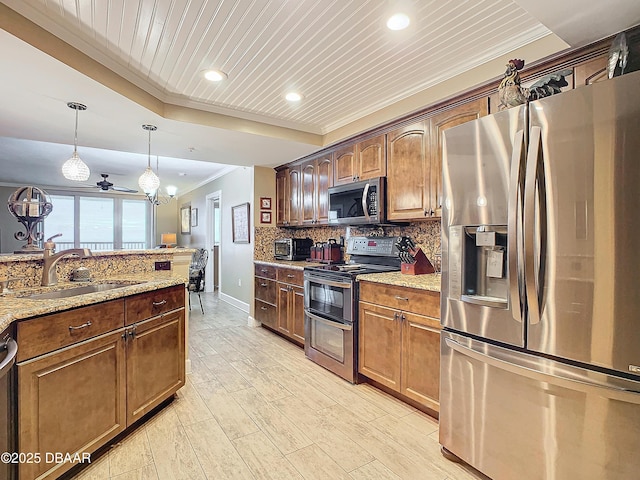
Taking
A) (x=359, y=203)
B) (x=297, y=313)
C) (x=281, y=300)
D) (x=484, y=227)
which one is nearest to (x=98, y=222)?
(x=281, y=300)

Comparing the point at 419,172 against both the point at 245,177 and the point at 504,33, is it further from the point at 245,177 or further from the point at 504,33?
the point at 245,177

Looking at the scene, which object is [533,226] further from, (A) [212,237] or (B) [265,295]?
(A) [212,237]

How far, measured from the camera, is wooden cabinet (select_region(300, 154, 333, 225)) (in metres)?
3.83

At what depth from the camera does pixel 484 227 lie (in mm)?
1659

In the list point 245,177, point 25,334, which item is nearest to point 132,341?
point 25,334

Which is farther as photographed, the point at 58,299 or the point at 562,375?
the point at 58,299

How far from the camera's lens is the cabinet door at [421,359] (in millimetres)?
2148

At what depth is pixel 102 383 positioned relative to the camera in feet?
5.97

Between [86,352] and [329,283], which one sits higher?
[329,283]

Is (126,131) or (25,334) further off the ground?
(126,131)

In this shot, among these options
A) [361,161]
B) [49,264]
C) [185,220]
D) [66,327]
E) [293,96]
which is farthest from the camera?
[185,220]

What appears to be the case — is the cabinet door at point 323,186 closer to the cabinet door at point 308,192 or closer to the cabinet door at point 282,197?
the cabinet door at point 308,192

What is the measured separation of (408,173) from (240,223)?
3110 millimetres

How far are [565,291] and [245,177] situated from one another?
14.8ft
